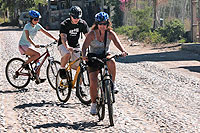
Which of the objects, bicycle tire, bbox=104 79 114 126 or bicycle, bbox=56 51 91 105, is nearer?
bicycle tire, bbox=104 79 114 126

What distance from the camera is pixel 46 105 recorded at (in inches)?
307

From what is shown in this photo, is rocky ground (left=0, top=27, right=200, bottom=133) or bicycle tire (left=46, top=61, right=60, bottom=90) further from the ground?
bicycle tire (left=46, top=61, right=60, bottom=90)

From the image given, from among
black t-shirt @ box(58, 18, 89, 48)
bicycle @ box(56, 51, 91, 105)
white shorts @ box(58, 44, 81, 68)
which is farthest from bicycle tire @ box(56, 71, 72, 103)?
black t-shirt @ box(58, 18, 89, 48)

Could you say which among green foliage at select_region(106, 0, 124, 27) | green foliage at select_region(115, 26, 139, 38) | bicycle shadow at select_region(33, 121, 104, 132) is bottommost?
bicycle shadow at select_region(33, 121, 104, 132)

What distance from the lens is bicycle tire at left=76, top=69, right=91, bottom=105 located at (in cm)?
725

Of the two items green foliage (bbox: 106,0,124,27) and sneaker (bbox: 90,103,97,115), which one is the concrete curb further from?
green foliage (bbox: 106,0,124,27)

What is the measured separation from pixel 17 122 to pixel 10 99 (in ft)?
6.26

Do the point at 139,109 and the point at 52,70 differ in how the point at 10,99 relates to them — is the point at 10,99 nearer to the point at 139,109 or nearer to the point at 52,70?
the point at 52,70

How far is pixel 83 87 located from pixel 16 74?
2615 millimetres

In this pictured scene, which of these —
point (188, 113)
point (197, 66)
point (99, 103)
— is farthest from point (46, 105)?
point (197, 66)

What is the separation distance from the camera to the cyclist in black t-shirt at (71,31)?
24.5ft

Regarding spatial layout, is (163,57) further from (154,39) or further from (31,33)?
(31,33)

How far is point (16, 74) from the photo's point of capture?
9469mm

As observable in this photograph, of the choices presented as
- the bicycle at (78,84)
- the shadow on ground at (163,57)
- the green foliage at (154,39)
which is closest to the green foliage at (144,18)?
the green foliage at (154,39)
